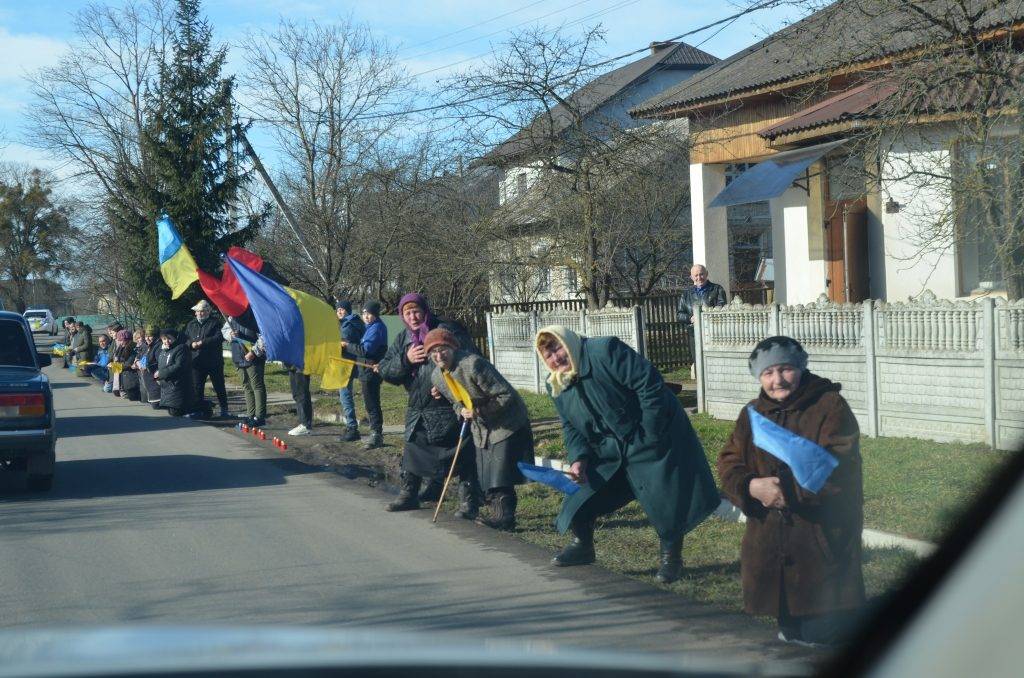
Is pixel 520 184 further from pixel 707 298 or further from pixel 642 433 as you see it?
pixel 642 433

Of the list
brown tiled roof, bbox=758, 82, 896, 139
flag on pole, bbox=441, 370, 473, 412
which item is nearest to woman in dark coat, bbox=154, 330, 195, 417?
flag on pole, bbox=441, 370, 473, 412

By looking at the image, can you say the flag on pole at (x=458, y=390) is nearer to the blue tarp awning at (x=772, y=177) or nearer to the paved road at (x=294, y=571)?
the paved road at (x=294, y=571)

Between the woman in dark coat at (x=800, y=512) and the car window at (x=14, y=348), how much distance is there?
885 cm

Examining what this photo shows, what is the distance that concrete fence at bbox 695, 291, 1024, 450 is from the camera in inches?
374

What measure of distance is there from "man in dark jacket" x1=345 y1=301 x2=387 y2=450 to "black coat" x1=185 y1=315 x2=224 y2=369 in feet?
14.5

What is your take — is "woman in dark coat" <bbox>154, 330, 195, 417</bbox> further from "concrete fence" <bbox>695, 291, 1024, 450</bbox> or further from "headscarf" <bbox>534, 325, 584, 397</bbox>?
"headscarf" <bbox>534, 325, 584, 397</bbox>

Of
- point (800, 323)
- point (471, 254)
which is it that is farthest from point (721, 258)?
point (800, 323)

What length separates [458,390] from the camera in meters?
8.70

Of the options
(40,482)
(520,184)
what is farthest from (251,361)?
(520,184)

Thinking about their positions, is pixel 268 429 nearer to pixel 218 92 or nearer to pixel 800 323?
pixel 800 323

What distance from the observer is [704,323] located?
13.7 meters

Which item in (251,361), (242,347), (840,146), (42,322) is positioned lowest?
(251,361)

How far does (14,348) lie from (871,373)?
9101 millimetres

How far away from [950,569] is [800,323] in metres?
9.76
